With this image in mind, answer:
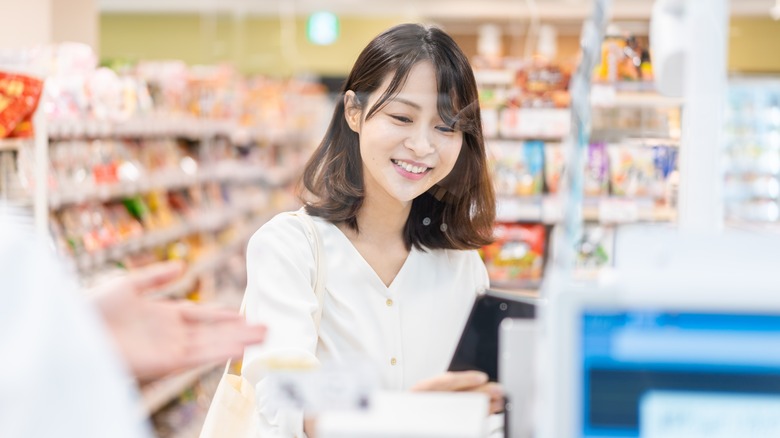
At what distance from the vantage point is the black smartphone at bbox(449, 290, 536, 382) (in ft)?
4.67

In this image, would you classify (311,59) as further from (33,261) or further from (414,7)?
(33,261)

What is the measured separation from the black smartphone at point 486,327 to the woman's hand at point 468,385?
0.58 ft

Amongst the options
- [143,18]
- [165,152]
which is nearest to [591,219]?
[165,152]

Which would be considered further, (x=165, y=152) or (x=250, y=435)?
(x=165, y=152)

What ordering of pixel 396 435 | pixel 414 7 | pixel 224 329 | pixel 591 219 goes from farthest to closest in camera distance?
pixel 414 7
pixel 591 219
pixel 224 329
pixel 396 435

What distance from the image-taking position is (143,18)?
11508 millimetres

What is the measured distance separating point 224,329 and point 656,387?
45 centimetres

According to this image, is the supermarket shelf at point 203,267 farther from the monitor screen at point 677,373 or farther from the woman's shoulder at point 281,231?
the monitor screen at point 677,373

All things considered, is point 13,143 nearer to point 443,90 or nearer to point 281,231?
point 281,231

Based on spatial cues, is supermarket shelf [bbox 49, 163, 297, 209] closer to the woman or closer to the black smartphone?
the woman

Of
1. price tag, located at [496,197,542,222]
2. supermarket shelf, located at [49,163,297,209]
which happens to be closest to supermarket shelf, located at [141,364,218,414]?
supermarket shelf, located at [49,163,297,209]

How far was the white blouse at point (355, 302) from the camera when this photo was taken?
1586mm

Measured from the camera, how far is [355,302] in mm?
1674

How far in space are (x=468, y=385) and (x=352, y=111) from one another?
72cm
